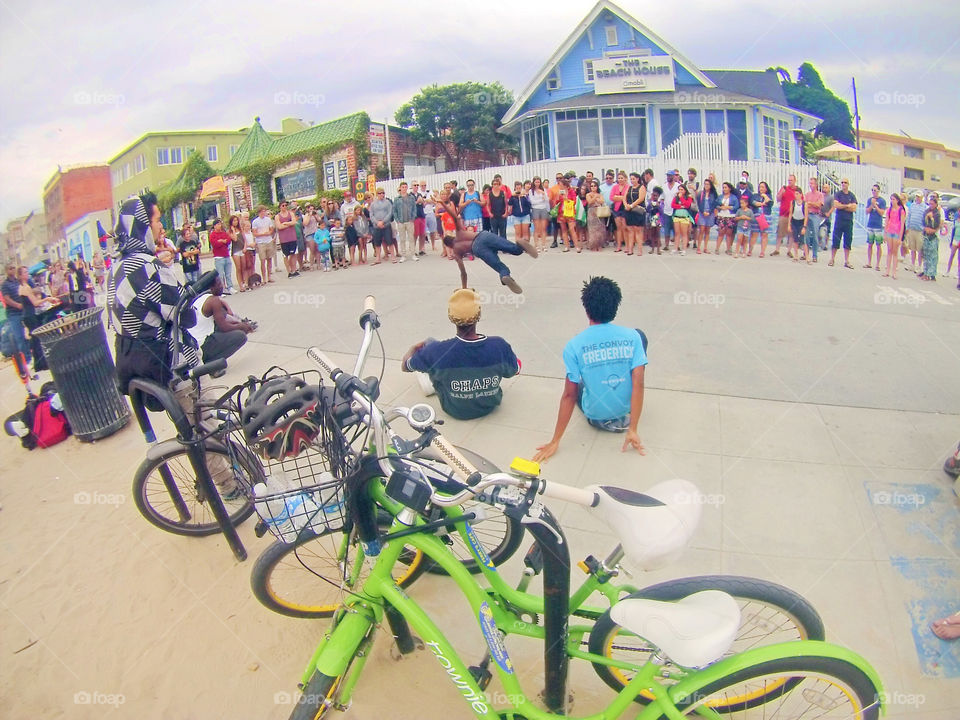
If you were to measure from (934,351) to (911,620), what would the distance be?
4.63 m

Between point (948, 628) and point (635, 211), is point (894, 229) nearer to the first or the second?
point (635, 211)

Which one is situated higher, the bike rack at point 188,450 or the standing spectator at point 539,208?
the standing spectator at point 539,208

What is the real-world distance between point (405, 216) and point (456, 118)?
18.5 metres

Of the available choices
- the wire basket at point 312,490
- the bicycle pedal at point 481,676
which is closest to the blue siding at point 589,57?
the wire basket at point 312,490

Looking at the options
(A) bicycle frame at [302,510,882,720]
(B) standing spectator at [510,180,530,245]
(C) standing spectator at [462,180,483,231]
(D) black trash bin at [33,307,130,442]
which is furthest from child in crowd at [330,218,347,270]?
(A) bicycle frame at [302,510,882,720]

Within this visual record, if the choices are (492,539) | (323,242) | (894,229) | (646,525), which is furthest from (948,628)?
(323,242)

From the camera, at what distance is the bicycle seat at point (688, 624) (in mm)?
1857

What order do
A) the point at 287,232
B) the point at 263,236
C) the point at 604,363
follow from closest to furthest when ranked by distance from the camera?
the point at 604,363 → the point at 263,236 → the point at 287,232

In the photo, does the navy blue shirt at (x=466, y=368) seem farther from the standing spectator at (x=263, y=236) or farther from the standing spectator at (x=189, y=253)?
the standing spectator at (x=263, y=236)

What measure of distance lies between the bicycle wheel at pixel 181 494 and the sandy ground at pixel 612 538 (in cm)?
15

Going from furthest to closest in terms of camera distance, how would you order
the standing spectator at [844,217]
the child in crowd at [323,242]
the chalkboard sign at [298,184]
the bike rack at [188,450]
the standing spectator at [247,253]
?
the chalkboard sign at [298,184] → the child in crowd at [323,242] → the standing spectator at [247,253] → the standing spectator at [844,217] → the bike rack at [188,450]

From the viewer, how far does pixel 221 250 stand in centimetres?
1226

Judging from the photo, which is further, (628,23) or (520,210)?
(628,23)

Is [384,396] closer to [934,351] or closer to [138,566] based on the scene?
[138,566]
